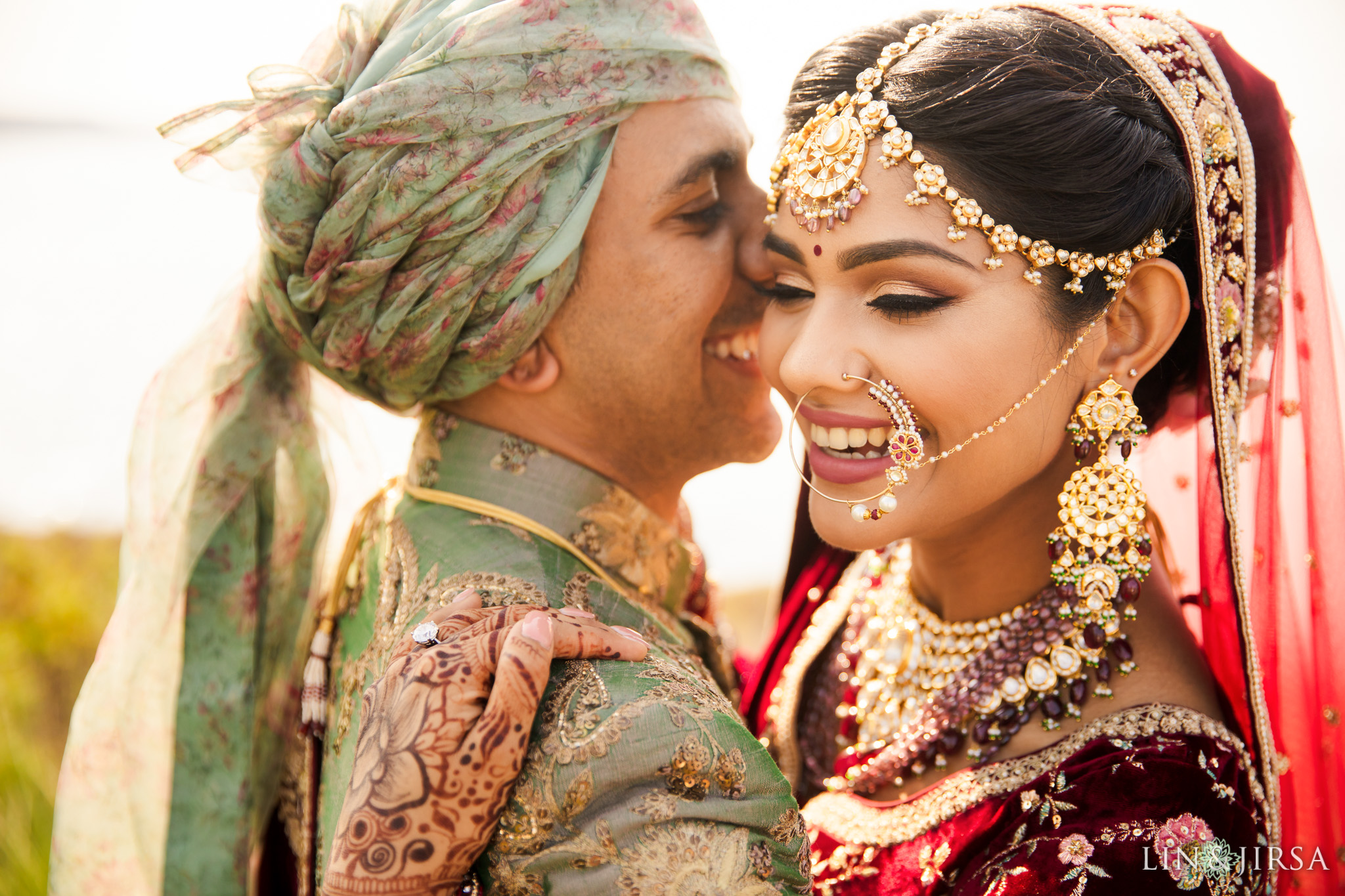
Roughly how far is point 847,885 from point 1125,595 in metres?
0.78

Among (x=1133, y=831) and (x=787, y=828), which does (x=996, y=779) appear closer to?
(x=1133, y=831)

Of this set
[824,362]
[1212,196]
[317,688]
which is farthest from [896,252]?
[317,688]

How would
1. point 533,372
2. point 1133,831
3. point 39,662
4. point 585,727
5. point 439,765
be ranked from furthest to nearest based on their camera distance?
point 39,662 → point 533,372 → point 1133,831 → point 585,727 → point 439,765

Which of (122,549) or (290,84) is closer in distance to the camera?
(290,84)

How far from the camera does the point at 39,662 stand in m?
4.20

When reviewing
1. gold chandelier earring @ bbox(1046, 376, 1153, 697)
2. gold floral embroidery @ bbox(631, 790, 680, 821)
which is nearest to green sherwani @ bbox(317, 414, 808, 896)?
gold floral embroidery @ bbox(631, 790, 680, 821)

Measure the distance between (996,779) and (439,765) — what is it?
3.52 feet

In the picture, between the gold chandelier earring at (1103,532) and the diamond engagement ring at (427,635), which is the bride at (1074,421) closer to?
the gold chandelier earring at (1103,532)

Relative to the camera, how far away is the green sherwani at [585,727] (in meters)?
1.57

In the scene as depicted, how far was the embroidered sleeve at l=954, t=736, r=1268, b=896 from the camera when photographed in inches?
66.4

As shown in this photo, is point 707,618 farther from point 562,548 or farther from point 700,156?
point 700,156

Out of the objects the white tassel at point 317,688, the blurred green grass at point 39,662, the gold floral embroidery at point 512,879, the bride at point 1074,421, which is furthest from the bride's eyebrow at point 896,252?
the blurred green grass at point 39,662

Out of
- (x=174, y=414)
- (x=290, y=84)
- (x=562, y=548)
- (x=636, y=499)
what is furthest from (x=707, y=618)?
(x=290, y=84)

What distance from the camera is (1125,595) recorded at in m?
1.94
